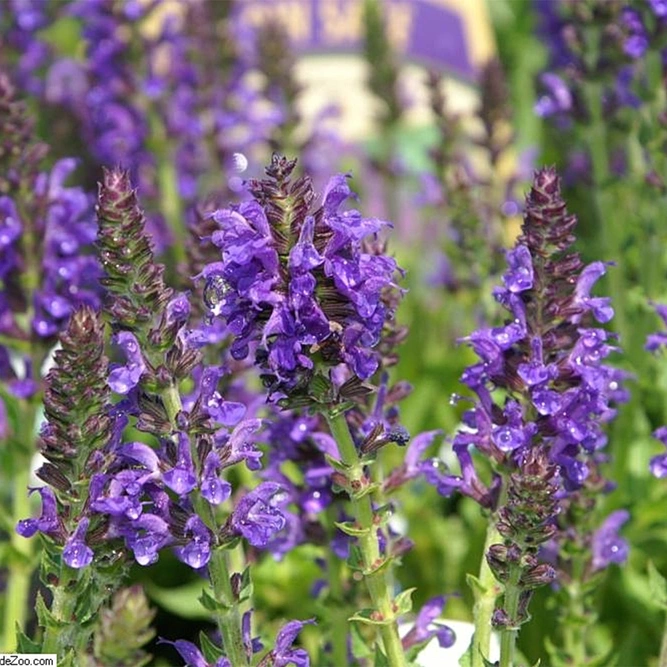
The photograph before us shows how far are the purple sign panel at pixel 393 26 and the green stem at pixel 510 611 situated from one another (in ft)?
19.7

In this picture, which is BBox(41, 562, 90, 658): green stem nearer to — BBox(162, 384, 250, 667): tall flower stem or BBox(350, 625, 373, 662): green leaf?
BBox(162, 384, 250, 667): tall flower stem

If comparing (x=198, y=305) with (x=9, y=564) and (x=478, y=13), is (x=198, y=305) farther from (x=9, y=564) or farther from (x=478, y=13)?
(x=478, y=13)

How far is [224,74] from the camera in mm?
5660

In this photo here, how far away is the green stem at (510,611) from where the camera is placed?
2471 millimetres

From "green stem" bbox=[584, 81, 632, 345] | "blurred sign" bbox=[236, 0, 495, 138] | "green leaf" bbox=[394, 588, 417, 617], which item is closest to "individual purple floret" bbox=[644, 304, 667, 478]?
"green leaf" bbox=[394, 588, 417, 617]

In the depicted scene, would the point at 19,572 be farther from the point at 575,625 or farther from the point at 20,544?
the point at 575,625

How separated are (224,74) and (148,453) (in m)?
3.55

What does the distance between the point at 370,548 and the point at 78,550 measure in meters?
0.63

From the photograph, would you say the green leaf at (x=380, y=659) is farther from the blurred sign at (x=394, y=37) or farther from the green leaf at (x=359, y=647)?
the blurred sign at (x=394, y=37)

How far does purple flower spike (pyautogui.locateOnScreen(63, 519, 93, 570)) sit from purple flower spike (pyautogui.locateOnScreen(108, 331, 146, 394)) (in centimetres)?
29

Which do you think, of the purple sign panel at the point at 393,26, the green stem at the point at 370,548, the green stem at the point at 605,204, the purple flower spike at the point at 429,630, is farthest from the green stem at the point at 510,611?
the purple sign panel at the point at 393,26

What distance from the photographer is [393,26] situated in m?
8.09

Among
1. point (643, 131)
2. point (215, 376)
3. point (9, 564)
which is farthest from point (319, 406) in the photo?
point (643, 131)

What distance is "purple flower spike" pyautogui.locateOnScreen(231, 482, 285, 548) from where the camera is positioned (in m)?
2.46
